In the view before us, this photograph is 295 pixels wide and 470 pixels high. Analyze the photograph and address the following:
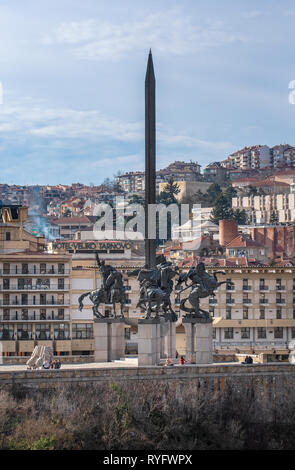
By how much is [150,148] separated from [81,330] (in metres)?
20.4

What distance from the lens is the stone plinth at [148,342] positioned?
4831cm

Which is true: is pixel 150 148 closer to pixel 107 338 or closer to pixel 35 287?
pixel 107 338

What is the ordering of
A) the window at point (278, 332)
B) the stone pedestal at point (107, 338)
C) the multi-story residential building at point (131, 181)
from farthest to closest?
the multi-story residential building at point (131, 181) → the window at point (278, 332) → the stone pedestal at point (107, 338)

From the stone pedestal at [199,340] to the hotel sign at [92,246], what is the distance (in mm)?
39031

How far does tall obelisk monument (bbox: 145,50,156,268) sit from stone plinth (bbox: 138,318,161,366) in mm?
6822

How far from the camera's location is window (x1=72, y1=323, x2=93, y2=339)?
74294mm

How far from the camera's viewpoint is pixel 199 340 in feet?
162

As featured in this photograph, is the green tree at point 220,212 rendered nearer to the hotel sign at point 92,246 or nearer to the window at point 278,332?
the hotel sign at point 92,246

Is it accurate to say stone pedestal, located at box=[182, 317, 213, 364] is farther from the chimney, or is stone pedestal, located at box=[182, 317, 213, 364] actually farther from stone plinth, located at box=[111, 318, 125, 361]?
the chimney

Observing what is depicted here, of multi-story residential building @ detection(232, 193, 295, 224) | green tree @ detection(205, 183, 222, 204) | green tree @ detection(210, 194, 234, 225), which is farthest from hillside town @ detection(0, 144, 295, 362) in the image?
green tree @ detection(205, 183, 222, 204)

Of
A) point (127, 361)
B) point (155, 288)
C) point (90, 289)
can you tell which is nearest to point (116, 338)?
point (127, 361)

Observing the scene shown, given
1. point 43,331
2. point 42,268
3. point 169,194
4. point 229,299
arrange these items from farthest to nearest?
point 169,194, point 229,299, point 42,268, point 43,331

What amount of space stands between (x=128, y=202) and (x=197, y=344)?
97930 millimetres

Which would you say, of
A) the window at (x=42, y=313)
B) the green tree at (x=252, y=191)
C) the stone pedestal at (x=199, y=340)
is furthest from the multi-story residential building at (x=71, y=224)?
the stone pedestal at (x=199, y=340)
